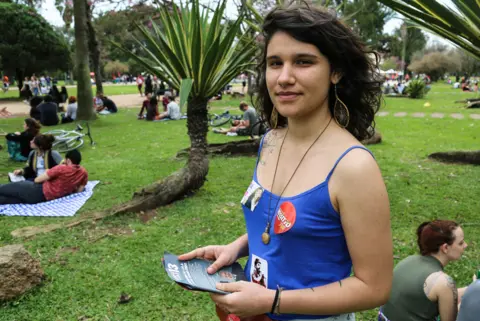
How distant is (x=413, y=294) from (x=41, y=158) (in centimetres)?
598

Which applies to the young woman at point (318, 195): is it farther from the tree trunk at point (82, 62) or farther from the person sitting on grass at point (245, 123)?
the tree trunk at point (82, 62)

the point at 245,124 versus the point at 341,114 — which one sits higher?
the point at 341,114

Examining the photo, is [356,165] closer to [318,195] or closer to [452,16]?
[318,195]

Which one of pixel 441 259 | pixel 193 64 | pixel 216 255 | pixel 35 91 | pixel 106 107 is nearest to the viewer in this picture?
pixel 216 255

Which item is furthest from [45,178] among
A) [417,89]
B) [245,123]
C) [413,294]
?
[417,89]

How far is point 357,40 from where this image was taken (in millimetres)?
1339

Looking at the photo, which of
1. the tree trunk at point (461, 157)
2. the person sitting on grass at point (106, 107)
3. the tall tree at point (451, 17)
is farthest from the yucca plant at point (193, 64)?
the person sitting on grass at point (106, 107)

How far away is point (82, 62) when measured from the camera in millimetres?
14062

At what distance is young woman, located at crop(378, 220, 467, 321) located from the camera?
2.28 meters

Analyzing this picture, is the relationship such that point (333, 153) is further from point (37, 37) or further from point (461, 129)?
point (37, 37)

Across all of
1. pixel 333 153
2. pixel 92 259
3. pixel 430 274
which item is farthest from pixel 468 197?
pixel 333 153

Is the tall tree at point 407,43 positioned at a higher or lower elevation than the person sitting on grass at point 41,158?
higher

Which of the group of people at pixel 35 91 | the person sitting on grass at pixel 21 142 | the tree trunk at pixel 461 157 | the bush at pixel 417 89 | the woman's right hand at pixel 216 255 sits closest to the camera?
the woman's right hand at pixel 216 255

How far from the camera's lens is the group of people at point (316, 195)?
113 cm
